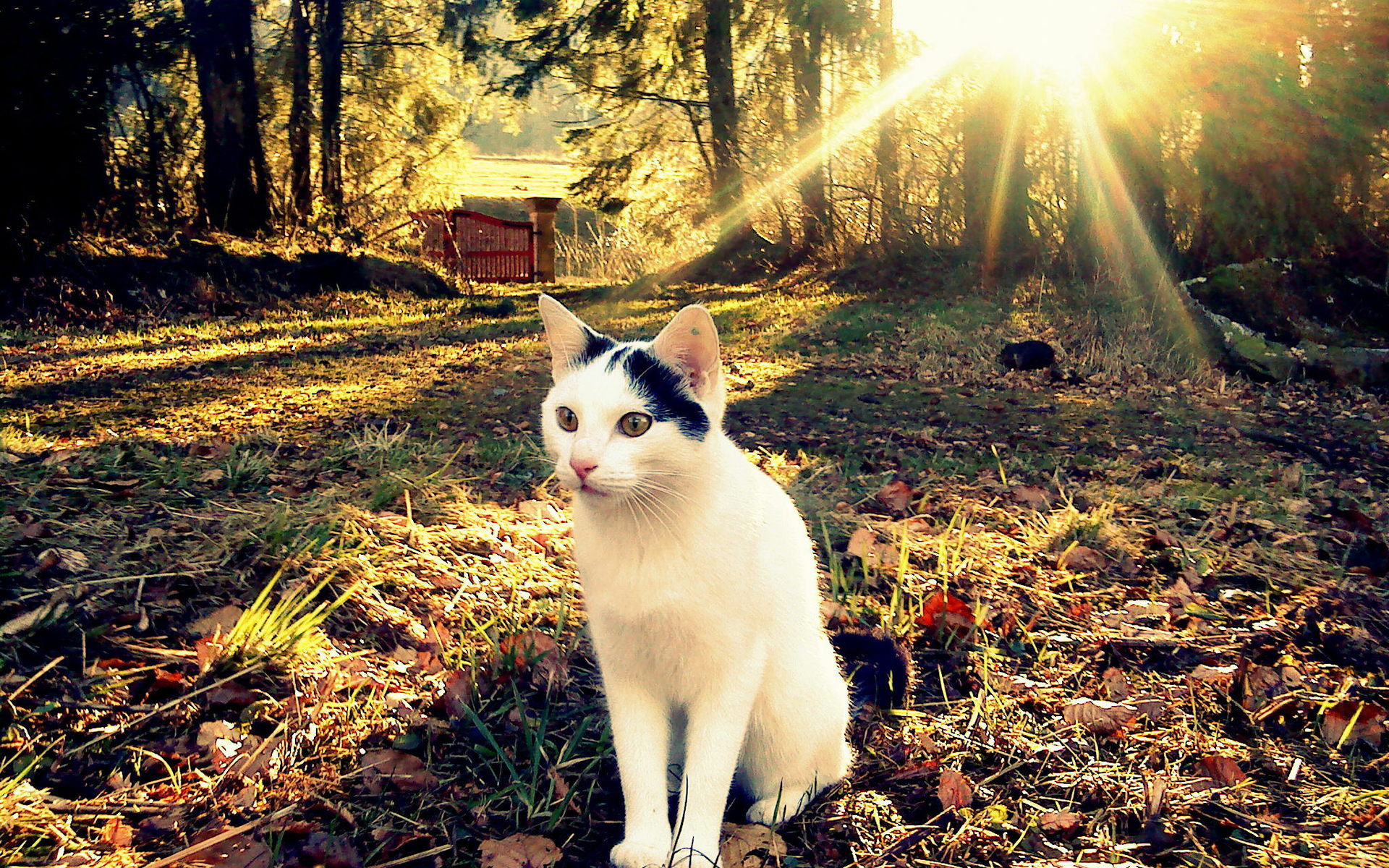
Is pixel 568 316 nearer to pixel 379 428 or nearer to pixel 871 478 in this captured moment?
pixel 871 478

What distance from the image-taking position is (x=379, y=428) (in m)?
5.30

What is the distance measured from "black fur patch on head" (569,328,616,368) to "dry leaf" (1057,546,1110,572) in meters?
2.38

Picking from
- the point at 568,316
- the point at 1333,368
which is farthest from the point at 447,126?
the point at 568,316

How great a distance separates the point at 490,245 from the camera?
21.3 m

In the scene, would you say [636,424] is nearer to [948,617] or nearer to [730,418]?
[948,617]

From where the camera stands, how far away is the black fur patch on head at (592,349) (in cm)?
232

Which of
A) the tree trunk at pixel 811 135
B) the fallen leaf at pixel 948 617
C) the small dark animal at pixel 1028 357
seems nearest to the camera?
the fallen leaf at pixel 948 617

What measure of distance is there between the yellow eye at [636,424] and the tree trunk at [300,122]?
1420 centimetres

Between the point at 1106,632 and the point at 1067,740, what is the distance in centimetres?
74

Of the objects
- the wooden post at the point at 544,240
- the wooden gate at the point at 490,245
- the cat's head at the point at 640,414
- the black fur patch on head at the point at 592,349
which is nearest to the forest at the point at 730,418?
the cat's head at the point at 640,414

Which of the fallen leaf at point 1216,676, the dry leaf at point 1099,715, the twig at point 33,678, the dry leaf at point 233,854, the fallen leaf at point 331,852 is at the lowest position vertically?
the dry leaf at point 1099,715

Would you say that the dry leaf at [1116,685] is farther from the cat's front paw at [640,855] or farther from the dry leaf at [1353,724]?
the cat's front paw at [640,855]

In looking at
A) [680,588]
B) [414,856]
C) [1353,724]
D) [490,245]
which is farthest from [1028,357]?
[490,245]

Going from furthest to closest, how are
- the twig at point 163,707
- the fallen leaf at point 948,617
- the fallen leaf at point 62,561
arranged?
1. the fallen leaf at point 948,617
2. the fallen leaf at point 62,561
3. the twig at point 163,707
